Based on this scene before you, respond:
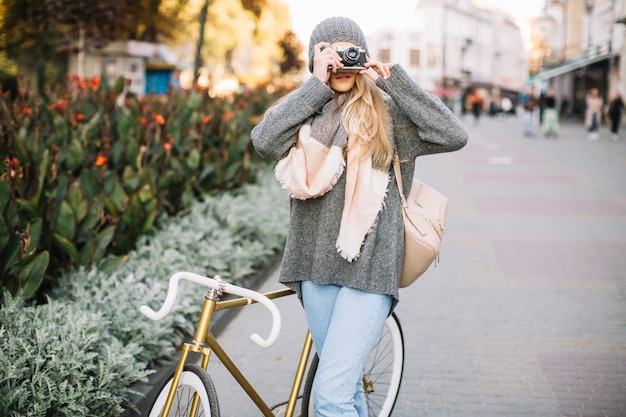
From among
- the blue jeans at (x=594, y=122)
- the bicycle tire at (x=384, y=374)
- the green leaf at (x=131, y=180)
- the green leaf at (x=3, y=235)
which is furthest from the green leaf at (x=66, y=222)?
the blue jeans at (x=594, y=122)

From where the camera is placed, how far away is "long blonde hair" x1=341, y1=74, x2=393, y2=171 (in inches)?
107

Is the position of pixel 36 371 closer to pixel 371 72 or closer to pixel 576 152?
pixel 371 72

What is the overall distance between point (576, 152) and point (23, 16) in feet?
48.7

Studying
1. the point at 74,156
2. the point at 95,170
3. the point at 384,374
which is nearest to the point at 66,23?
the point at 74,156

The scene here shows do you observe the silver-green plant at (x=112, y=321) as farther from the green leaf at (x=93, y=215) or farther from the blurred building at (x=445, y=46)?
the blurred building at (x=445, y=46)

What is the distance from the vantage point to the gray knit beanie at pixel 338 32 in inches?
111

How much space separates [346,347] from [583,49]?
4327 centimetres

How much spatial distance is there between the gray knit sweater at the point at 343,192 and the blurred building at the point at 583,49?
28.3 metres

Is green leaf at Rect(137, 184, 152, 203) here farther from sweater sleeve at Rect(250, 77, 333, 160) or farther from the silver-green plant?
sweater sleeve at Rect(250, 77, 333, 160)

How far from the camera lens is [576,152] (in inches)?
786

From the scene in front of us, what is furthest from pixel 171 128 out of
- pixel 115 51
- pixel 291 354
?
pixel 115 51

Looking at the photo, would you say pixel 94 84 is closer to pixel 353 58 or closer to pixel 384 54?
pixel 353 58

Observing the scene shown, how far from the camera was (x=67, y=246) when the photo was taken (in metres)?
4.89

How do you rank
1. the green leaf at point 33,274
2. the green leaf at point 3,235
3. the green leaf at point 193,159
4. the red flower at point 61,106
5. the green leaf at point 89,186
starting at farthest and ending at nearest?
the green leaf at point 193,159, the red flower at point 61,106, the green leaf at point 89,186, the green leaf at point 33,274, the green leaf at point 3,235
